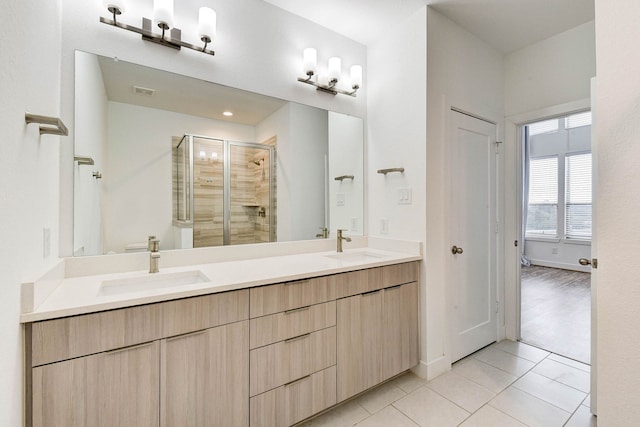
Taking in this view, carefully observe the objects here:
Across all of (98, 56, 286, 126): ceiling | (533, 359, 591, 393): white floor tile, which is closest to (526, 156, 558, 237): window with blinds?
(533, 359, 591, 393): white floor tile

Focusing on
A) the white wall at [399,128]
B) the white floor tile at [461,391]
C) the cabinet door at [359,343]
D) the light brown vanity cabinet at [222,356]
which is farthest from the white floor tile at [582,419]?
the cabinet door at [359,343]

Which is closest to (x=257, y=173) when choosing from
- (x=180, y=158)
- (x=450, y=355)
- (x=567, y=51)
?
Answer: (x=180, y=158)

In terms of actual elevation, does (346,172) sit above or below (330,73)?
below

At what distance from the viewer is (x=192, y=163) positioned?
1804mm

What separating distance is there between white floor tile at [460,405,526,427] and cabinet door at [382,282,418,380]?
17.9 inches

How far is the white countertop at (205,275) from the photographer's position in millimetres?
1007

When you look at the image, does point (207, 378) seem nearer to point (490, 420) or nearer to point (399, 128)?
point (490, 420)

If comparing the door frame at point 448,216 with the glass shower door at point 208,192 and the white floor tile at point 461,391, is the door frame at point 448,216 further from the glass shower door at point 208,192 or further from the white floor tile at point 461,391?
the glass shower door at point 208,192

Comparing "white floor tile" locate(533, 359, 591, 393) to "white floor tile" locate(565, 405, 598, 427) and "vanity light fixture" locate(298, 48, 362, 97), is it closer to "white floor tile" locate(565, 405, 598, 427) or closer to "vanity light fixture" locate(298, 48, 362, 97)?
"white floor tile" locate(565, 405, 598, 427)

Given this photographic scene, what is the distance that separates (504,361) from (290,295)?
2.04 metres

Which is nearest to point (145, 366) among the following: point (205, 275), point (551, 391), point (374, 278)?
point (205, 275)

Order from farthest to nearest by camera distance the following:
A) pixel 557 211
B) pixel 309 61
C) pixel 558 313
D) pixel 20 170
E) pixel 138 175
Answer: pixel 557 211 → pixel 558 313 → pixel 309 61 → pixel 138 175 → pixel 20 170

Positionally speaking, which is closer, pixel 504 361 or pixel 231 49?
pixel 231 49

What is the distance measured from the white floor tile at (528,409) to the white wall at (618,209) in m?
0.81
